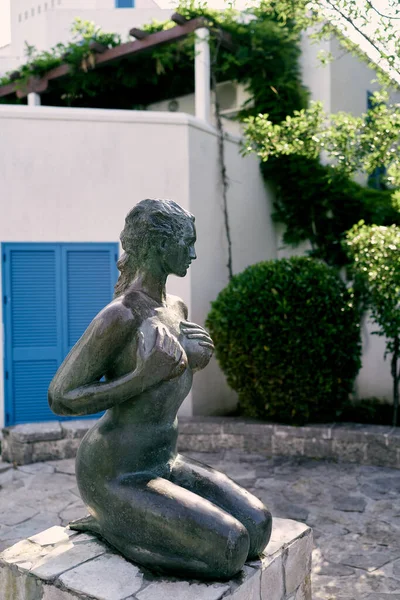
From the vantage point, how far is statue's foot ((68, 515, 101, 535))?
115 inches

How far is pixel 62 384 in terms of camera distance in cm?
257

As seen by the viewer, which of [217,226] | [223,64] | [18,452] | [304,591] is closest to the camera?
[304,591]

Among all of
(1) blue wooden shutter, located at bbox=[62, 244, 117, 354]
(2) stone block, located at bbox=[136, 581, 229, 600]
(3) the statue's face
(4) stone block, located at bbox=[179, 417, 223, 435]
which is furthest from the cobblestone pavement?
(3) the statue's face

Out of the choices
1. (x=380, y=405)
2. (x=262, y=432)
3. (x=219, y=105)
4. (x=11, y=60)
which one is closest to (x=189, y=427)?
(x=262, y=432)

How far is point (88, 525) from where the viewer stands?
2.96 metres

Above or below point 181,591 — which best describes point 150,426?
above

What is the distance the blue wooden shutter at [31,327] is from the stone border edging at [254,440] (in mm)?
721

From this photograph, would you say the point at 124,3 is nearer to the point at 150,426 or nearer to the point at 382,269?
the point at 382,269

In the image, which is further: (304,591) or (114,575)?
(304,591)

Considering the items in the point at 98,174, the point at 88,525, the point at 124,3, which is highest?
the point at 124,3

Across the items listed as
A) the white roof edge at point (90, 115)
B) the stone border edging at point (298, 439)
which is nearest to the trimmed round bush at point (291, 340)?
the stone border edging at point (298, 439)

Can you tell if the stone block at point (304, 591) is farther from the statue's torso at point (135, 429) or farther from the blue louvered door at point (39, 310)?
the blue louvered door at point (39, 310)

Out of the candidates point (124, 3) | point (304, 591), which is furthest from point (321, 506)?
point (124, 3)

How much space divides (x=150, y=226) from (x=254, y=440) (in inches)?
176
